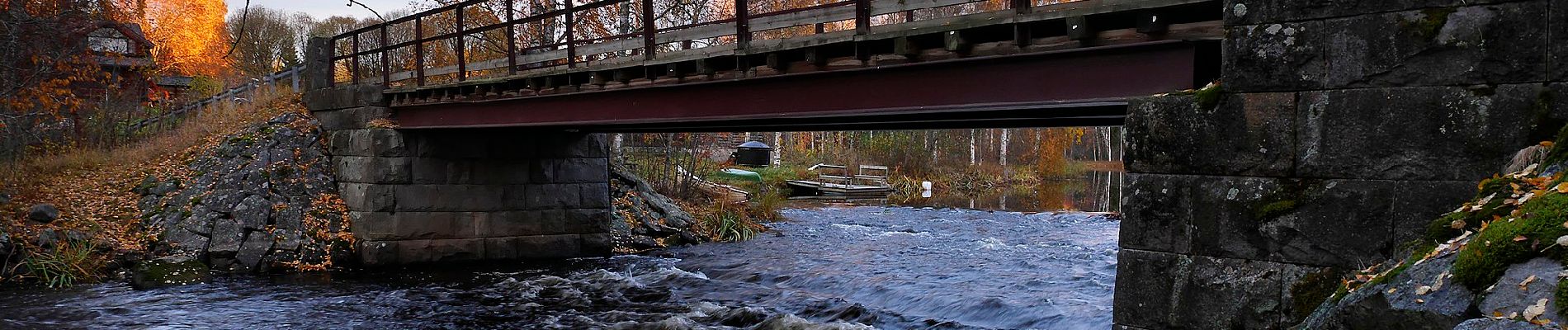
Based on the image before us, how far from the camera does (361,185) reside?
16.0 meters

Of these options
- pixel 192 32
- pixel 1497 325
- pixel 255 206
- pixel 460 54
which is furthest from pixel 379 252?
pixel 192 32

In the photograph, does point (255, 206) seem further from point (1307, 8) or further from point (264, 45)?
point (264, 45)

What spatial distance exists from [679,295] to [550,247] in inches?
166

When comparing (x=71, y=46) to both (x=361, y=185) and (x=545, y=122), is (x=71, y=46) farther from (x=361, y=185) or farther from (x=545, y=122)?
(x=545, y=122)

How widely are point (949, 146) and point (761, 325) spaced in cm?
2960

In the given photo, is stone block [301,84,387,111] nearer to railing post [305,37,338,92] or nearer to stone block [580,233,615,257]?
railing post [305,37,338,92]

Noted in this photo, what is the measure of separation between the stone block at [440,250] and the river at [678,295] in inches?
16.1

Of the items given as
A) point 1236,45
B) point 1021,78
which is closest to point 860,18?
point 1021,78

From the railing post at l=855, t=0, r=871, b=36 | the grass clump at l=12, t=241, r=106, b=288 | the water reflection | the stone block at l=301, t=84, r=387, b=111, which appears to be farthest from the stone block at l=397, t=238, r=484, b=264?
A: the water reflection

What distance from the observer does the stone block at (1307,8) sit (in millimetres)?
5037

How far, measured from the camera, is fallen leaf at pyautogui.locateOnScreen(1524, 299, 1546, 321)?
310 cm

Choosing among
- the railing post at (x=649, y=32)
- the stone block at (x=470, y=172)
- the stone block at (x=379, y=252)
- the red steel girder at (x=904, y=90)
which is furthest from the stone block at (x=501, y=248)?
the railing post at (x=649, y=32)

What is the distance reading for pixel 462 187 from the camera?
16.2 metres

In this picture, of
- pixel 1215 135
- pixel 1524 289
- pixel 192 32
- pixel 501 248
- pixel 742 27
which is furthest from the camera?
pixel 192 32
